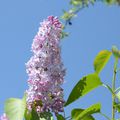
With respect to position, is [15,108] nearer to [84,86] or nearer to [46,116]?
[46,116]

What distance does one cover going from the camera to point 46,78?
1.29 meters

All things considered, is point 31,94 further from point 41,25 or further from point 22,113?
point 41,25

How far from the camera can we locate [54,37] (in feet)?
4.52

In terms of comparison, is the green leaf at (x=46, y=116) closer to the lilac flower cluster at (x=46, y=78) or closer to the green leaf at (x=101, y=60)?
the lilac flower cluster at (x=46, y=78)

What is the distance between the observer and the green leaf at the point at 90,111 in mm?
1255

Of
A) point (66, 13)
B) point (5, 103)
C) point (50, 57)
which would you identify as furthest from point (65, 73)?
point (66, 13)

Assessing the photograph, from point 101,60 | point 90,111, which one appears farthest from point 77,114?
point 101,60

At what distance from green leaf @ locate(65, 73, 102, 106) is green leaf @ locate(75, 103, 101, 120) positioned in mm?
40

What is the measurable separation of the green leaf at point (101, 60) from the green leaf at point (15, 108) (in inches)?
8.3

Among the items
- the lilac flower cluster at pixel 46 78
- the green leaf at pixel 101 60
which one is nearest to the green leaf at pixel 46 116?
the lilac flower cluster at pixel 46 78

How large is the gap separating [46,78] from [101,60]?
161 mm

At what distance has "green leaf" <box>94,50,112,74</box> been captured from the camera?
4.33 ft

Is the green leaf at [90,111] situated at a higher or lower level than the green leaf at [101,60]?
lower

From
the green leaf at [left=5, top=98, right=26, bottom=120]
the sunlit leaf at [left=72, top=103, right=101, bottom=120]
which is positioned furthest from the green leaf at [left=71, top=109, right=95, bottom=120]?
the green leaf at [left=5, top=98, right=26, bottom=120]
